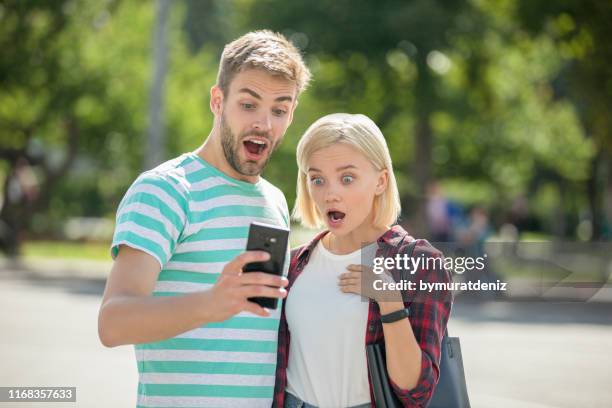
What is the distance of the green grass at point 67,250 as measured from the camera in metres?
23.3

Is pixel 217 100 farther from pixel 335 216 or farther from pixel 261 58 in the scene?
pixel 335 216

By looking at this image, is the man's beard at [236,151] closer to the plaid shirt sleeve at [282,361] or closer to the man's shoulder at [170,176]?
the man's shoulder at [170,176]

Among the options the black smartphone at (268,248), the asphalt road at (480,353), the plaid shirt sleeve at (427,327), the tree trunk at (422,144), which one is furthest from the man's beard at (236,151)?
the tree trunk at (422,144)

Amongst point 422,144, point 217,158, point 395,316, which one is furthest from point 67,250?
point 395,316

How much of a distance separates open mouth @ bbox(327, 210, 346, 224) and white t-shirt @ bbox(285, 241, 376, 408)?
122mm

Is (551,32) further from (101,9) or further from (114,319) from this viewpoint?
(114,319)

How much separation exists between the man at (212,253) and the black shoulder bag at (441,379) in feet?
1.17

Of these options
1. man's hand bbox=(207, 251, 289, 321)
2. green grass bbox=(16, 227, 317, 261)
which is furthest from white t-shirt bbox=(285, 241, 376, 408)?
green grass bbox=(16, 227, 317, 261)

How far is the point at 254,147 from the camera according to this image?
296 cm

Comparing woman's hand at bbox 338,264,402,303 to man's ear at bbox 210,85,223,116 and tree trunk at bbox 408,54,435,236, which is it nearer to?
man's ear at bbox 210,85,223,116

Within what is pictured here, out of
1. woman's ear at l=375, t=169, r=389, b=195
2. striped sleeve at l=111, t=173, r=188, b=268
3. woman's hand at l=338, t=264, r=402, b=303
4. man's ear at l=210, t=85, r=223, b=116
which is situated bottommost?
woman's hand at l=338, t=264, r=402, b=303

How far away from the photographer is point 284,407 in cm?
289

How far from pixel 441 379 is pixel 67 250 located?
2406 centimetres

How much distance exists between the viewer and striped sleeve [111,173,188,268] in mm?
2459
